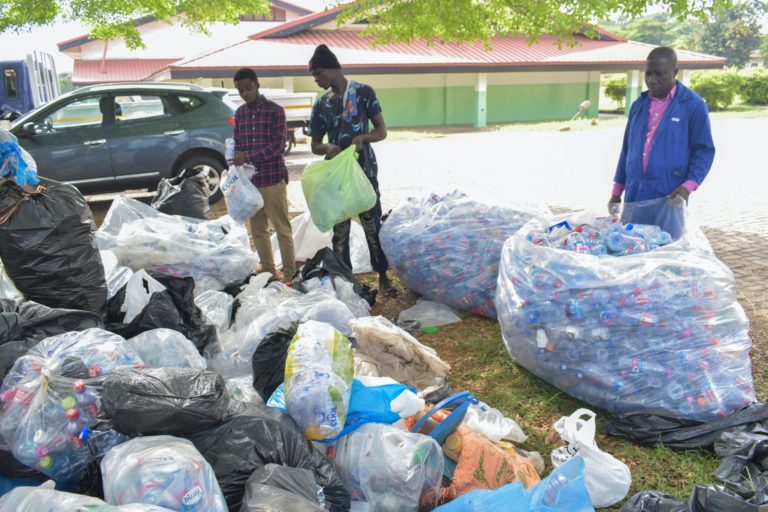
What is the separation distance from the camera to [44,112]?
27.3 ft

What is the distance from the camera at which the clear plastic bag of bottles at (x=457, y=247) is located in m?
4.33

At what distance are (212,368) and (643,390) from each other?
7.38 feet

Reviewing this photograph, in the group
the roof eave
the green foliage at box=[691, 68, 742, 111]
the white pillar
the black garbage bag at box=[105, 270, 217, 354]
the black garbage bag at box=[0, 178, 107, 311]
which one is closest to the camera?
the black garbage bag at box=[0, 178, 107, 311]

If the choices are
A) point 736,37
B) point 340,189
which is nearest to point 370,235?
point 340,189

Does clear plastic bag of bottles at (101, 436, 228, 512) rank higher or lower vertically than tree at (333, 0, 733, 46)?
lower

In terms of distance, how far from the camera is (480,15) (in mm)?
6859

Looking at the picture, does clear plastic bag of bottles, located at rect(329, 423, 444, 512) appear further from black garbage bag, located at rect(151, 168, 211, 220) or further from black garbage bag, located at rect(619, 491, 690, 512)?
black garbage bag, located at rect(151, 168, 211, 220)

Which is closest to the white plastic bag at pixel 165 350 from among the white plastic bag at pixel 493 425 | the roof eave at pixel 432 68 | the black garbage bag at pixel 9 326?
the black garbage bag at pixel 9 326

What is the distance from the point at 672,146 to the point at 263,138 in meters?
2.95

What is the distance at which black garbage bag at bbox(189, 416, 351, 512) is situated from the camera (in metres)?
2.15

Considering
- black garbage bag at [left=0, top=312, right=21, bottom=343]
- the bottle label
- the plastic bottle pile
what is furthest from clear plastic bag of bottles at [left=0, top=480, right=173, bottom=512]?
the plastic bottle pile

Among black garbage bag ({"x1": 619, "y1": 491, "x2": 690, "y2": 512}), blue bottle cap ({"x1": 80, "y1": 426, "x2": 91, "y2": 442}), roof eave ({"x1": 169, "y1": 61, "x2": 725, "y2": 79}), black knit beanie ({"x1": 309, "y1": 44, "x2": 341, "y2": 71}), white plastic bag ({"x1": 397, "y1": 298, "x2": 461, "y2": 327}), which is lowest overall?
white plastic bag ({"x1": 397, "y1": 298, "x2": 461, "y2": 327})

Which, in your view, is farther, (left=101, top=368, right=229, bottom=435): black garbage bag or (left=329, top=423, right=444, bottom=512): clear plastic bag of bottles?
(left=329, top=423, right=444, bottom=512): clear plastic bag of bottles

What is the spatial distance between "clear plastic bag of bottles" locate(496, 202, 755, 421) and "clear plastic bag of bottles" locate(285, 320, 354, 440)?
1.17 m
